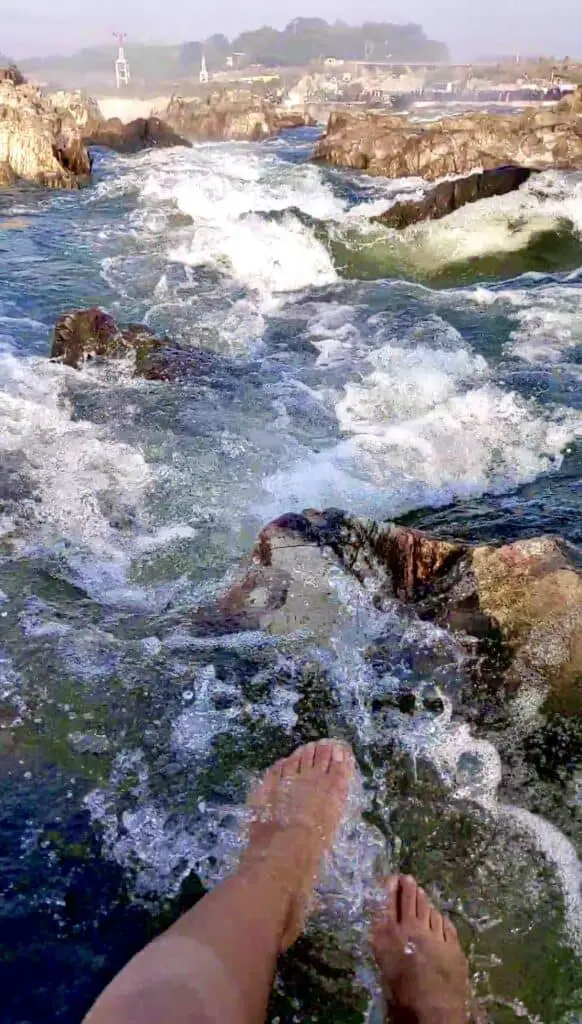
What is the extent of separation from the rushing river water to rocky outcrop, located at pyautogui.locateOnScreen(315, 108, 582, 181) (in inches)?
421

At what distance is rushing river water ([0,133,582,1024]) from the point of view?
7.37 ft

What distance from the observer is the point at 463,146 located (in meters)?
18.7

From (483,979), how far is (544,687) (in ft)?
3.98

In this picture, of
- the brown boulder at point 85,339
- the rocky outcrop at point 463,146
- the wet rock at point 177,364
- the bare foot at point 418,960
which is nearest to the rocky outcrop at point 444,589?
the bare foot at point 418,960

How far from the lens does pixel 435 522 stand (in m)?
4.44

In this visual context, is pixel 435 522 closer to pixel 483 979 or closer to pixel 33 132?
pixel 483 979

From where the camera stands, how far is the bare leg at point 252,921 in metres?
1.70

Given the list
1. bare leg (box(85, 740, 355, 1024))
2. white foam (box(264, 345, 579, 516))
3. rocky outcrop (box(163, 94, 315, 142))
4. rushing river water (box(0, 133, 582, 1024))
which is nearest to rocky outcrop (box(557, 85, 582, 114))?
rocky outcrop (box(163, 94, 315, 142))

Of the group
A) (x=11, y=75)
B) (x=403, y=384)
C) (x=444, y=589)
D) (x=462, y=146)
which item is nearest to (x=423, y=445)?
(x=403, y=384)

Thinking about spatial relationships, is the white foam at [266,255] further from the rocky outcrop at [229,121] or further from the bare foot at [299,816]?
the rocky outcrop at [229,121]

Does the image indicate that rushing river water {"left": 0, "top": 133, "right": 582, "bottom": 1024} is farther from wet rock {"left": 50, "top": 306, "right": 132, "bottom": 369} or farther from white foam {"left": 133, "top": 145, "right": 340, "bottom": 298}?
white foam {"left": 133, "top": 145, "right": 340, "bottom": 298}

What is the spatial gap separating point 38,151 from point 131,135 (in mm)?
10387

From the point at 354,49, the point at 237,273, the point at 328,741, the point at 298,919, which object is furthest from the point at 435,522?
the point at 354,49

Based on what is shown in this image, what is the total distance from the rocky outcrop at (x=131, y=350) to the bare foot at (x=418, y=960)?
16.4ft
